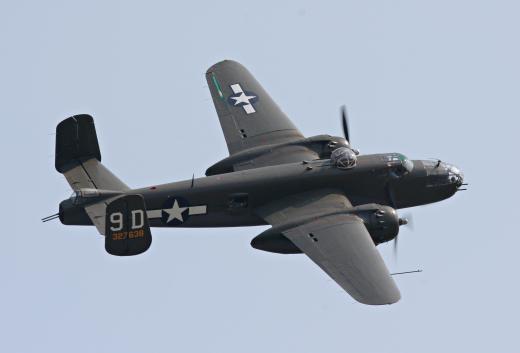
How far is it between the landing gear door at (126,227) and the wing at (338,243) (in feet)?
17.0

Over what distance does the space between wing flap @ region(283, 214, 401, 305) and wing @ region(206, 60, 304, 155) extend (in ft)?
21.6

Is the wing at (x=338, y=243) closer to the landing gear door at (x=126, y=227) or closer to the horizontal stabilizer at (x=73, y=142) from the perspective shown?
the landing gear door at (x=126, y=227)

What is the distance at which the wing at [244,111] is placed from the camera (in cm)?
5409

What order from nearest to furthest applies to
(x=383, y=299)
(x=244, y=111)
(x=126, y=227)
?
(x=383, y=299), (x=126, y=227), (x=244, y=111)

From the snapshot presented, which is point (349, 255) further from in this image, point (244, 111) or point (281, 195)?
point (244, 111)

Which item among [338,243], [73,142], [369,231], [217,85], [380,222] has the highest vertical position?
[217,85]

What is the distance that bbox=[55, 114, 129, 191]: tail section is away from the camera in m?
50.6

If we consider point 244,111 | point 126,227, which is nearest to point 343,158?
point 244,111

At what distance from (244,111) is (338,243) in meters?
9.99

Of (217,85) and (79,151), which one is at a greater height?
(217,85)

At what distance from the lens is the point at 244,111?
182 feet

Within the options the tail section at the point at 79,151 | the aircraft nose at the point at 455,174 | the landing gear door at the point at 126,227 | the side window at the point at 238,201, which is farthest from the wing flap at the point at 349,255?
the tail section at the point at 79,151

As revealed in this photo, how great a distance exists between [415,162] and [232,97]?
8656 mm

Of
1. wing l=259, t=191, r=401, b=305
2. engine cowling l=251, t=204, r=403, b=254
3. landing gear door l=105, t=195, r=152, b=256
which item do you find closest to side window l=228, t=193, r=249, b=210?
wing l=259, t=191, r=401, b=305
